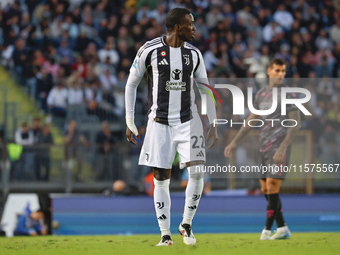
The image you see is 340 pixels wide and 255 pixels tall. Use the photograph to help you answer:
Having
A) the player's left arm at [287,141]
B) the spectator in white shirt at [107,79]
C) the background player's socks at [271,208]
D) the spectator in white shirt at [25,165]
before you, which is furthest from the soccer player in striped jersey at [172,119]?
the spectator in white shirt at [107,79]

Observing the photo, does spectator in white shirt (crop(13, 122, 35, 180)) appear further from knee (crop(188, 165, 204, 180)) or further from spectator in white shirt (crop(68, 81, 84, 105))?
knee (crop(188, 165, 204, 180))

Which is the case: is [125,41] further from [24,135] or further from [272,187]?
[272,187]

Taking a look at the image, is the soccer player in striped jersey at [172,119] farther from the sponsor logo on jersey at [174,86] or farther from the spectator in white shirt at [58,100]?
the spectator in white shirt at [58,100]

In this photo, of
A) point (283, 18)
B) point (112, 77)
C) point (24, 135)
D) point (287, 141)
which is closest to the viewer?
point (287, 141)

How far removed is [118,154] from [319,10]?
9.48 meters

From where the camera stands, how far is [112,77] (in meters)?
13.6

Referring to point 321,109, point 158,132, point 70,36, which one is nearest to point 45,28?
point 70,36

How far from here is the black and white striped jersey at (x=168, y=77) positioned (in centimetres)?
598

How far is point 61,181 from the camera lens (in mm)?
10586

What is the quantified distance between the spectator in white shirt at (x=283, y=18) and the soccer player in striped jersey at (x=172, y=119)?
10860mm

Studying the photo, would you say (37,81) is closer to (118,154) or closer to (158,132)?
(118,154)

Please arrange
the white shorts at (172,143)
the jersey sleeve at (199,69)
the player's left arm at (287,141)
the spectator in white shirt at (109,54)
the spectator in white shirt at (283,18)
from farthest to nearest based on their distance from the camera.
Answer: the spectator in white shirt at (283,18)
the spectator in white shirt at (109,54)
the player's left arm at (287,141)
the jersey sleeve at (199,69)
the white shorts at (172,143)

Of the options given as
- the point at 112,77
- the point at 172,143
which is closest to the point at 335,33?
the point at 112,77

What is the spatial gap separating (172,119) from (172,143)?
26 cm
